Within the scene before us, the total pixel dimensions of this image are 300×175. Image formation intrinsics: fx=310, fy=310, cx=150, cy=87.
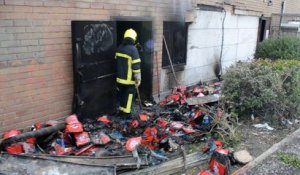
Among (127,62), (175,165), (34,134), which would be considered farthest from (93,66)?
(175,165)

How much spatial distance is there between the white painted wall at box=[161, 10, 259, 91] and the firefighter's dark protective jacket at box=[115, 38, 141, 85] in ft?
5.95

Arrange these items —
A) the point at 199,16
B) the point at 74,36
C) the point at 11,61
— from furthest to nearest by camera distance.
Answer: the point at 199,16 → the point at 74,36 → the point at 11,61

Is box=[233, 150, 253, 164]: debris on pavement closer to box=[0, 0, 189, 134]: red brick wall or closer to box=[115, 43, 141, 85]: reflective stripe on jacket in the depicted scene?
box=[115, 43, 141, 85]: reflective stripe on jacket

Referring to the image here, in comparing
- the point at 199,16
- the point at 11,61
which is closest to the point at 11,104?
the point at 11,61

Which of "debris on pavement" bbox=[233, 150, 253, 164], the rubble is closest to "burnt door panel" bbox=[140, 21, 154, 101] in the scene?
the rubble

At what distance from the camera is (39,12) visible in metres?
4.78

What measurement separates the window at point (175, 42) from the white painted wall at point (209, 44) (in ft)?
0.79

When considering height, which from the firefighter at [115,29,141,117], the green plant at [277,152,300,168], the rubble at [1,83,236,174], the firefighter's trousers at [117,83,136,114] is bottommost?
the green plant at [277,152,300,168]

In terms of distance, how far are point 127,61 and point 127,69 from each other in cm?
16

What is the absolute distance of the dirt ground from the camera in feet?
16.6

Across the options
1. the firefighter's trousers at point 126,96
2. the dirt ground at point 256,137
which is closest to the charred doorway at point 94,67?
the firefighter's trousers at point 126,96

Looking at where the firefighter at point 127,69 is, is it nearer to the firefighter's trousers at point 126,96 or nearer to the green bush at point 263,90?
the firefighter's trousers at point 126,96

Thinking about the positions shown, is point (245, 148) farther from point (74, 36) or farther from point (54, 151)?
point (74, 36)

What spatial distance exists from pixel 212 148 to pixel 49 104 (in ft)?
9.16
